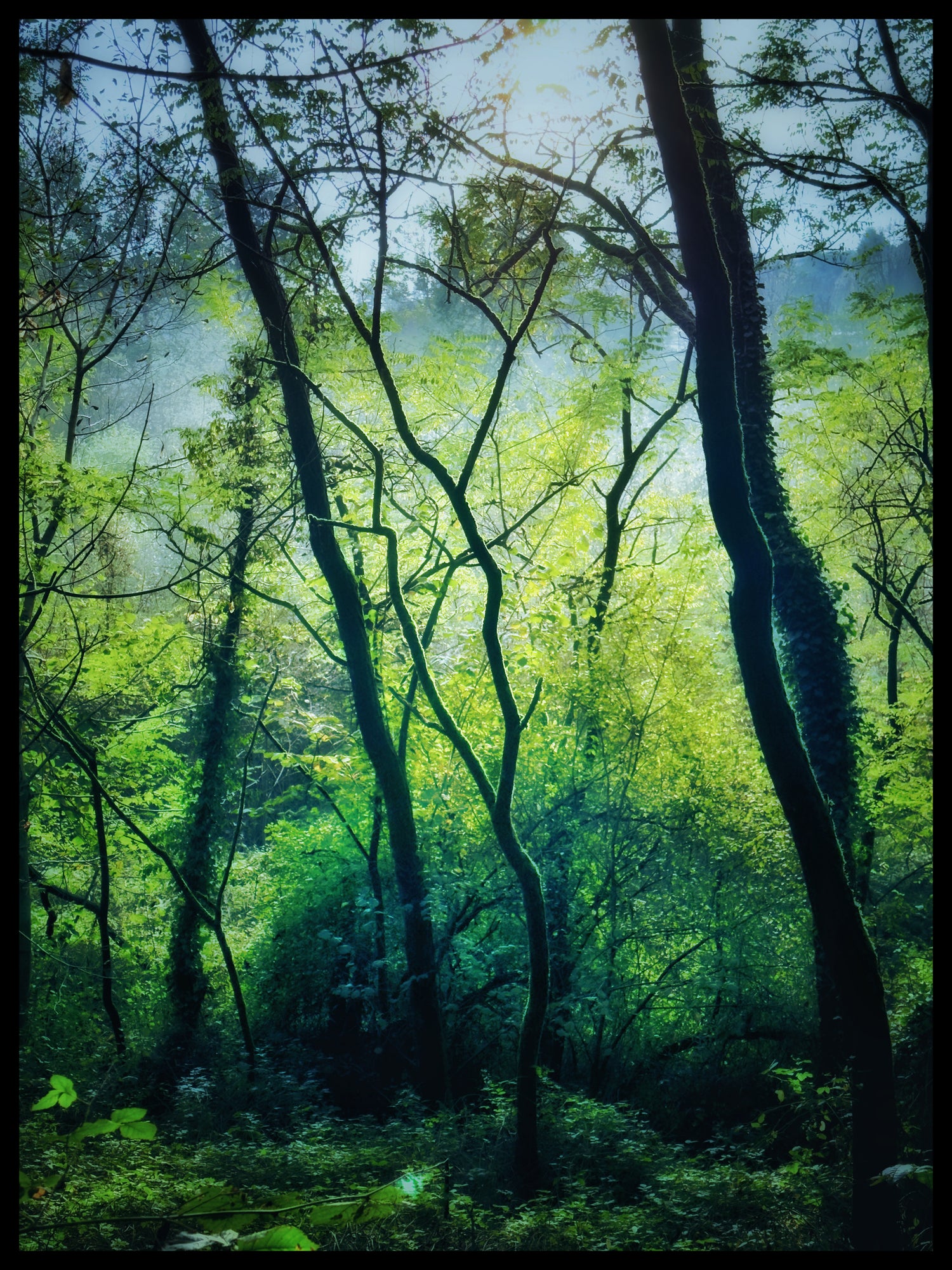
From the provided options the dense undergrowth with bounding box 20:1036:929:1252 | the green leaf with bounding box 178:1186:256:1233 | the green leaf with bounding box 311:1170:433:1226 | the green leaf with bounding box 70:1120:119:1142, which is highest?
the green leaf with bounding box 70:1120:119:1142

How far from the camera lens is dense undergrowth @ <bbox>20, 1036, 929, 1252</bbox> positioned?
329 cm

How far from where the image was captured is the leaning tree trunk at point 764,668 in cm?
371

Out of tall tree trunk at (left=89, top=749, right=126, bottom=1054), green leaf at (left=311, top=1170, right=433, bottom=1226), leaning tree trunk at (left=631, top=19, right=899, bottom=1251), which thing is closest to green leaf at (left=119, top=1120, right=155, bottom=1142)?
green leaf at (left=311, top=1170, right=433, bottom=1226)

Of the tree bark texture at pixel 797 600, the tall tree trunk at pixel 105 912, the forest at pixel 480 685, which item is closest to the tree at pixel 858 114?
the forest at pixel 480 685

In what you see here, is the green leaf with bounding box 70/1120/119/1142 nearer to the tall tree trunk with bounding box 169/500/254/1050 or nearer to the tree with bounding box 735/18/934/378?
the tree with bounding box 735/18/934/378

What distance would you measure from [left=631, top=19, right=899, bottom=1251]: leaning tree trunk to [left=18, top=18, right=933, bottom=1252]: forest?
22 mm

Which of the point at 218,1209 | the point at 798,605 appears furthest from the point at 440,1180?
the point at 798,605

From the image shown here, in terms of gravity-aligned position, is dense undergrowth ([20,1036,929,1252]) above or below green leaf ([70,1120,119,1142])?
below

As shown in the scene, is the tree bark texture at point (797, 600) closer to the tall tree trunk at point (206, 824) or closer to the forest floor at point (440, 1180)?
the forest floor at point (440, 1180)

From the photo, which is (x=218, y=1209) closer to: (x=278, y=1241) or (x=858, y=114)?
(x=278, y=1241)

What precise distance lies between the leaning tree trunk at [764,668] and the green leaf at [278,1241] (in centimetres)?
328

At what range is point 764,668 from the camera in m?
4.04

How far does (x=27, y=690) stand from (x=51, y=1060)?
3.21m
